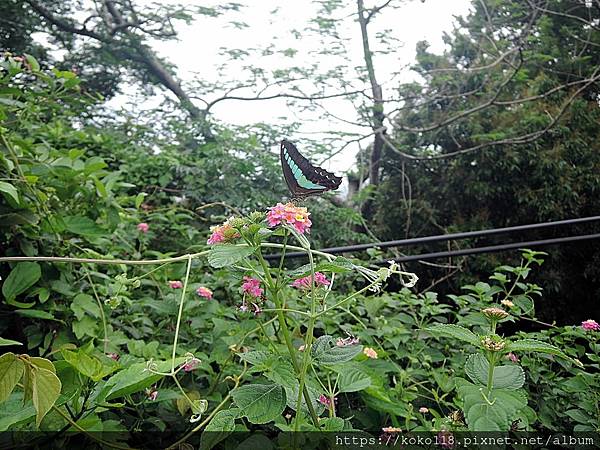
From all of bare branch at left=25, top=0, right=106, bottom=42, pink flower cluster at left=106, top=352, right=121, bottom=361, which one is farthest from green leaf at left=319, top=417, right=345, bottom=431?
bare branch at left=25, top=0, right=106, bottom=42

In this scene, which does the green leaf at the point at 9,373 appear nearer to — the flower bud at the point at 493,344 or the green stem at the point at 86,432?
the green stem at the point at 86,432

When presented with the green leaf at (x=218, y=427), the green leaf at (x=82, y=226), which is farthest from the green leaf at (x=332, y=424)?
the green leaf at (x=82, y=226)

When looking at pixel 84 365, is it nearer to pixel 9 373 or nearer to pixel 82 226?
pixel 9 373

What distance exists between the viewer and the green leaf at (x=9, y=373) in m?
0.40

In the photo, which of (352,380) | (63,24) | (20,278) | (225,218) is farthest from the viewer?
(63,24)

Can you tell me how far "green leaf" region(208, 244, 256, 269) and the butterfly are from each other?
0.08 meters

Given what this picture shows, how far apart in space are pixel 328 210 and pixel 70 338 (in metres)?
2.39

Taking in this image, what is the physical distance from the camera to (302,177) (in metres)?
0.50

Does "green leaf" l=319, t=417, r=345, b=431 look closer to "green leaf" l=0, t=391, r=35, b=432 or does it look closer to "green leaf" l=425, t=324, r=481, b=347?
"green leaf" l=425, t=324, r=481, b=347

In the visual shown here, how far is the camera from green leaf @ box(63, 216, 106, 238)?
2.82ft

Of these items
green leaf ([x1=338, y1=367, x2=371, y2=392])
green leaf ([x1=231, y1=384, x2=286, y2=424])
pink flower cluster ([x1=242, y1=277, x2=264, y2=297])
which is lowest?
green leaf ([x1=338, y1=367, x2=371, y2=392])

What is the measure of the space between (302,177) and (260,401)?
242 mm

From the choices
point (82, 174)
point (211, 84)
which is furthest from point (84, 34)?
point (82, 174)

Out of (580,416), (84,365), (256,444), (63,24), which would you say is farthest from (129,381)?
(63,24)
